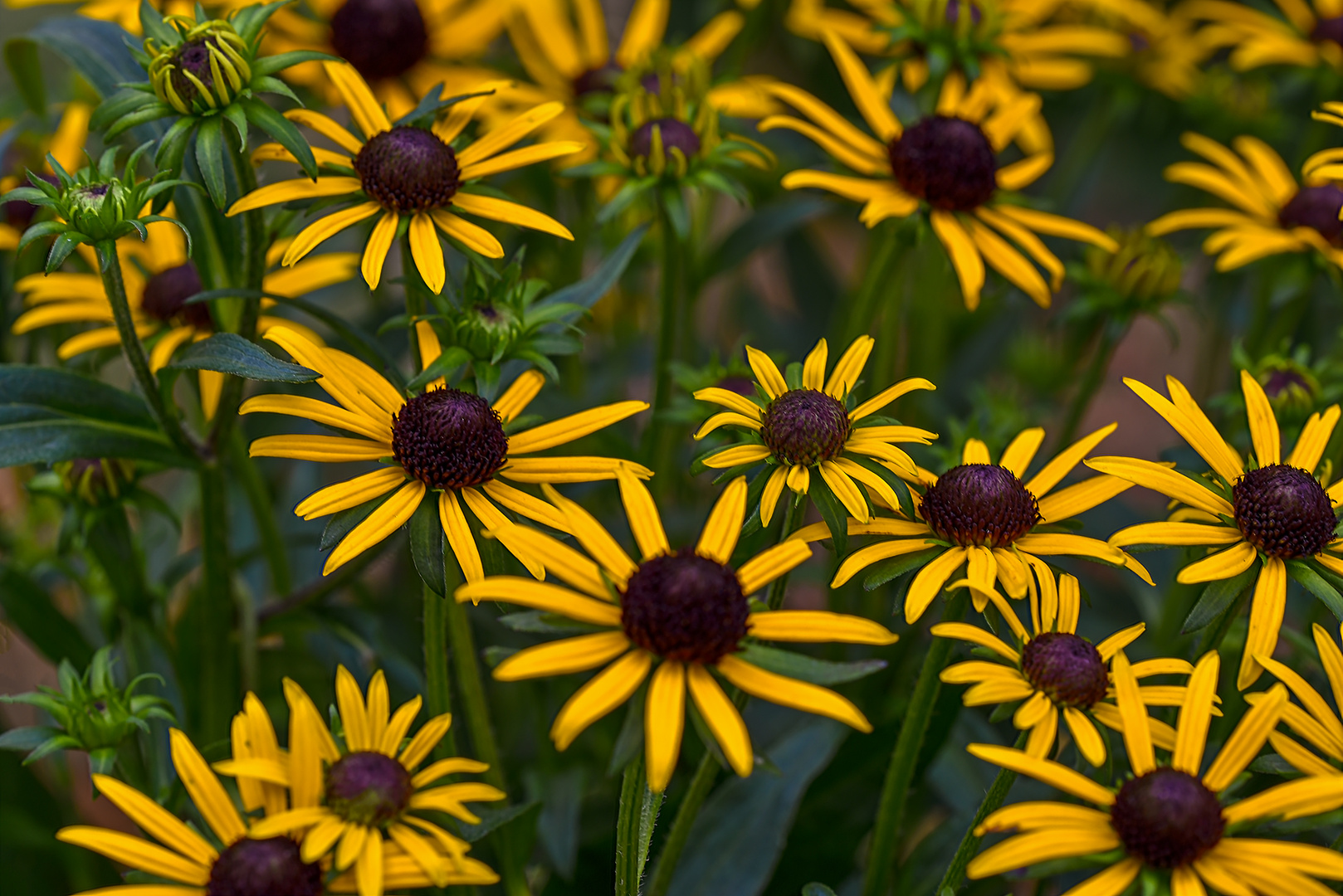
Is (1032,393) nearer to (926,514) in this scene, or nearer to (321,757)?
(926,514)

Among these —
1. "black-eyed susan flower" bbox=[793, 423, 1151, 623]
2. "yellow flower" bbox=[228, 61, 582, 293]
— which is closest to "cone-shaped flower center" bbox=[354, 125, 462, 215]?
"yellow flower" bbox=[228, 61, 582, 293]

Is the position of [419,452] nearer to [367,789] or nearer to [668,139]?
[367,789]

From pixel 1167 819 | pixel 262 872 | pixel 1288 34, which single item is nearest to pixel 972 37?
pixel 1288 34

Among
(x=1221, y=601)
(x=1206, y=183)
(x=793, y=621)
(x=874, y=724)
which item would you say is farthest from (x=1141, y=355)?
(x=793, y=621)

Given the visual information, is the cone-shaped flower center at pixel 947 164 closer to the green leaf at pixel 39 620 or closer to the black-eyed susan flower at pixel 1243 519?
the black-eyed susan flower at pixel 1243 519

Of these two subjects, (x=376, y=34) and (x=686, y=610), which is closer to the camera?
(x=686, y=610)

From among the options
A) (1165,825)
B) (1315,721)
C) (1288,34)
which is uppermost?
(1288,34)
